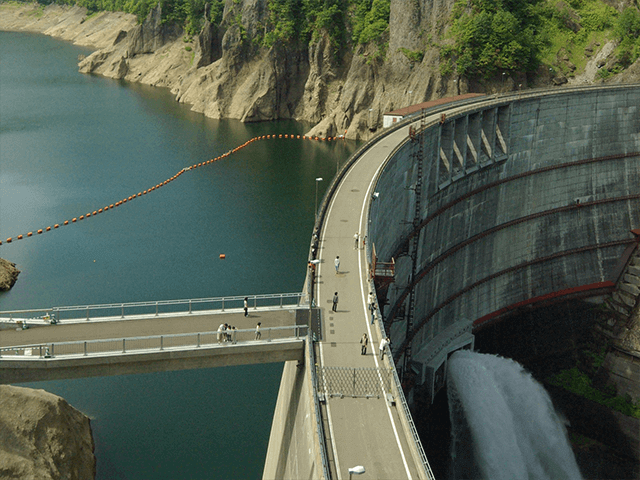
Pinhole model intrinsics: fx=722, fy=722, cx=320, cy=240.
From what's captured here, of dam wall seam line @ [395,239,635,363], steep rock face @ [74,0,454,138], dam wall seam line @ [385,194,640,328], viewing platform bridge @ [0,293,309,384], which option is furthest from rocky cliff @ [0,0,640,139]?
viewing platform bridge @ [0,293,309,384]

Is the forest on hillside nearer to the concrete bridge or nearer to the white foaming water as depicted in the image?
the concrete bridge

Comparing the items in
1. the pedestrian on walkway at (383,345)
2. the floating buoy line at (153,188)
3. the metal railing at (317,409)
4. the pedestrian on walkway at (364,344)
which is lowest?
the metal railing at (317,409)

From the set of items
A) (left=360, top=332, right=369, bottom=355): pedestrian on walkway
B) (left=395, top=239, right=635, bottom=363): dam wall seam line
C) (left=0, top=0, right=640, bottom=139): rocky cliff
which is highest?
(left=0, top=0, right=640, bottom=139): rocky cliff

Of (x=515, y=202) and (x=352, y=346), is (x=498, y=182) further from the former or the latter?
(x=352, y=346)

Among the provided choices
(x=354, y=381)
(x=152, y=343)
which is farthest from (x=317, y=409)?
(x=152, y=343)

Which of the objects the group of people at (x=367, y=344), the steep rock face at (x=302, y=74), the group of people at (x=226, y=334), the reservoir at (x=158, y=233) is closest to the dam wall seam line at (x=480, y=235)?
the reservoir at (x=158, y=233)

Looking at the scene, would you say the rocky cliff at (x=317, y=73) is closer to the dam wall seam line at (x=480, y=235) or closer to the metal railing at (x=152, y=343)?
the dam wall seam line at (x=480, y=235)

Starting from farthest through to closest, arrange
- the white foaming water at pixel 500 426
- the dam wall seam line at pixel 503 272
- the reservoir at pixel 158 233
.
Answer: the dam wall seam line at pixel 503 272, the white foaming water at pixel 500 426, the reservoir at pixel 158 233
